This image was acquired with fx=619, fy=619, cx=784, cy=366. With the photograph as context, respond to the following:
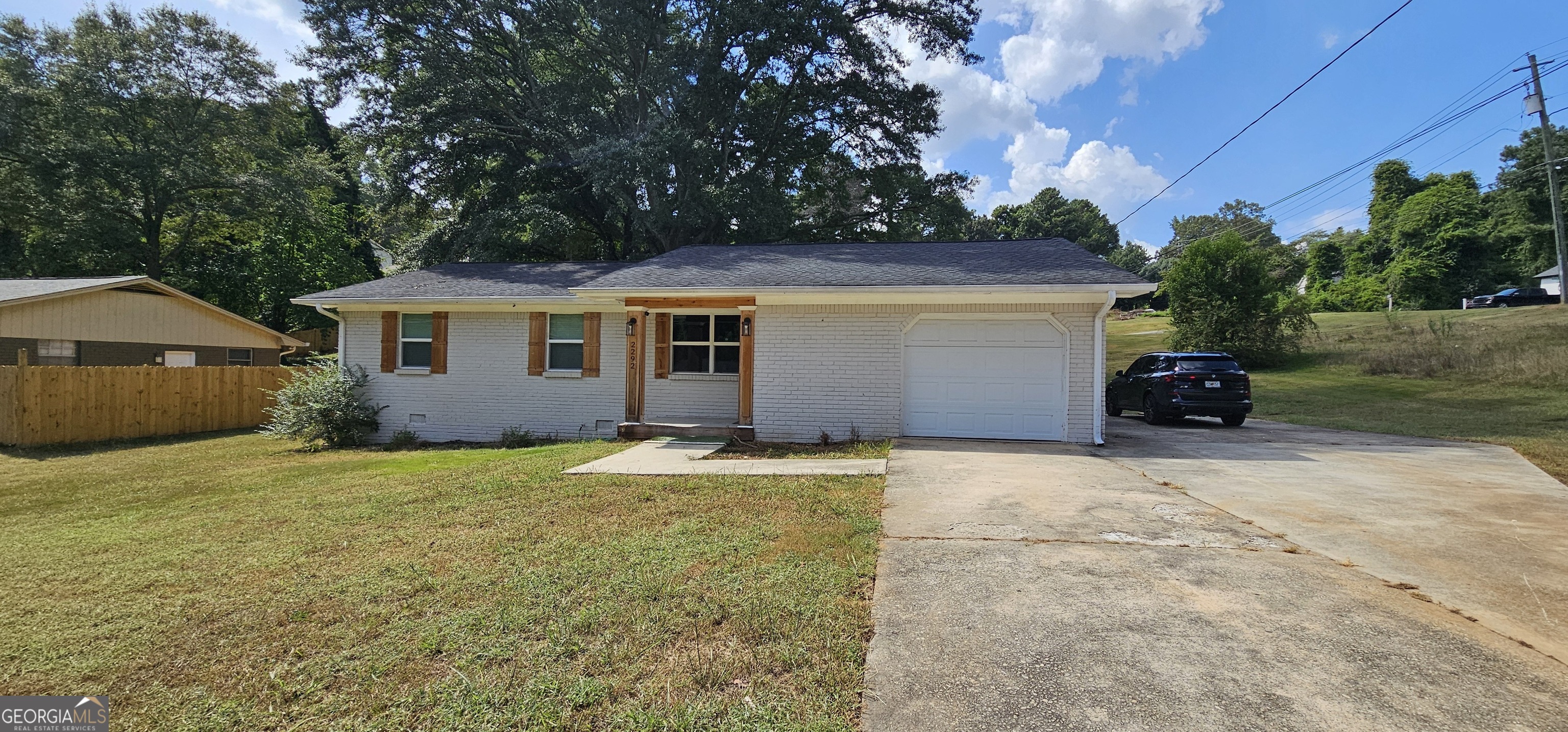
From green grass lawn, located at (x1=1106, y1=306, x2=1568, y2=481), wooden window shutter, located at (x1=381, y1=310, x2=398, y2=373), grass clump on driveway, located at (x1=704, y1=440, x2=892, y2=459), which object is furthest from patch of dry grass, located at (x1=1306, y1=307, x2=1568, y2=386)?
wooden window shutter, located at (x1=381, y1=310, x2=398, y2=373)

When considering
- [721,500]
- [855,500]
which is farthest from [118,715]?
[855,500]

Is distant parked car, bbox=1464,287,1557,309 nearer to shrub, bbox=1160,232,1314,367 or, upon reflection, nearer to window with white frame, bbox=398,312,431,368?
shrub, bbox=1160,232,1314,367

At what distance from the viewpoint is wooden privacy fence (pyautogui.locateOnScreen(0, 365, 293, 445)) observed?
11.5 meters

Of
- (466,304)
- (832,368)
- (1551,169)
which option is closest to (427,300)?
(466,304)

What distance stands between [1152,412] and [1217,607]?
35.8ft

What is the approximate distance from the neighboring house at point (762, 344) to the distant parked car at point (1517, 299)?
37.4m

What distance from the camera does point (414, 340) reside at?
41.0 ft

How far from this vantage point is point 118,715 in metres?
2.54

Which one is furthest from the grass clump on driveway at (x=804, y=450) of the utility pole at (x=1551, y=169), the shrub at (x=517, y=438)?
the utility pole at (x=1551, y=169)

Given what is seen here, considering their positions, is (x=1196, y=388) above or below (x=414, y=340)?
below

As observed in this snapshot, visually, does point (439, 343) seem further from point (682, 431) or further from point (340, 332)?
point (682, 431)

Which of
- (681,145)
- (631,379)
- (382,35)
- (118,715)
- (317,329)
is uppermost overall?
(382,35)

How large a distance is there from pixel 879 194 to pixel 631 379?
14.1m

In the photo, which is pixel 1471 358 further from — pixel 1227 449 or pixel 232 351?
pixel 232 351
